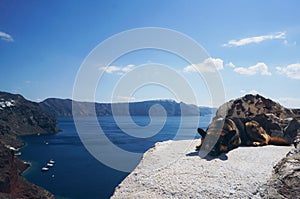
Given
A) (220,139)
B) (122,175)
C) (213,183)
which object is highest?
(220,139)

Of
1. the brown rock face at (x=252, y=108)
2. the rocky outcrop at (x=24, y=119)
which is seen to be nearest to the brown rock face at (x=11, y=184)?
the brown rock face at (x=252, y=108)

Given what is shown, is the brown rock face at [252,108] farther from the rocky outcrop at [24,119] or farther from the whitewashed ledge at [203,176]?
the rocky outcrop at [24,119]

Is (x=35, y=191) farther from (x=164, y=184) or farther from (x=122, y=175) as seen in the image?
(x=164, y=184)

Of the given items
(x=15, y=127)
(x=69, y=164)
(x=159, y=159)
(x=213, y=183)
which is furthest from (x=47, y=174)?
(x=15, y=127)

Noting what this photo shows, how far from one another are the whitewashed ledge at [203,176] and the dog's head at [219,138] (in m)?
0.60

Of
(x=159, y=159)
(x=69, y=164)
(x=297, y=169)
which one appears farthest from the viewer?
(x=69, y=164)

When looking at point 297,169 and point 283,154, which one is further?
point 283,154

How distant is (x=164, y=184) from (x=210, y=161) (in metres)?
3.02

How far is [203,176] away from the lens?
1088cm

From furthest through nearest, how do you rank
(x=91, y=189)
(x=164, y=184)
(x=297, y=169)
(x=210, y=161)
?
(x=91, y=189), (x=210, y=161), (x=164, y=184), (x=297, y=169)

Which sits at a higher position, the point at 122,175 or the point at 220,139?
the point at 220,139

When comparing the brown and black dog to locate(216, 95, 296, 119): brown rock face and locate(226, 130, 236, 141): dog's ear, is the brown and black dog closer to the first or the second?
locate(226, 130, 236, 141): dog's ear

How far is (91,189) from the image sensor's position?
5750 cm

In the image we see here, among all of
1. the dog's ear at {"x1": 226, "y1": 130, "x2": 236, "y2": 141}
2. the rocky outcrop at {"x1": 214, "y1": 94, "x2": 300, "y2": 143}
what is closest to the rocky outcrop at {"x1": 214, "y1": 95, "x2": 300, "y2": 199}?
the rocky outcrop at {"x1": 214, "y1": 94, "x2": 300, "y2": 143}
